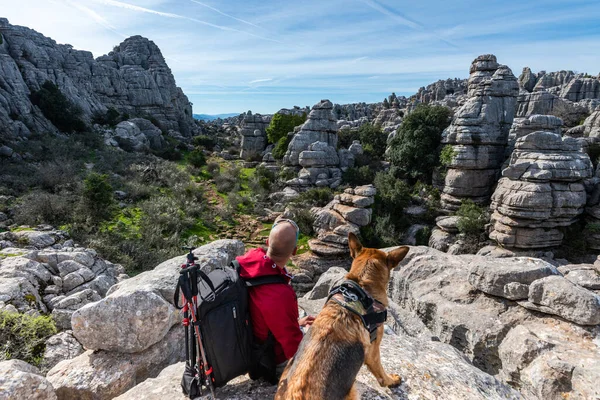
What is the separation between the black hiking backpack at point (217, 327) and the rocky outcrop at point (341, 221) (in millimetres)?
14643

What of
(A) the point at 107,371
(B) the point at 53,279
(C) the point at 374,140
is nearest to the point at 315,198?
(C) the point at 374,140

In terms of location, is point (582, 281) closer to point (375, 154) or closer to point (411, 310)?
point (411, 310)

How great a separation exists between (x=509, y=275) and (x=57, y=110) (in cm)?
4082

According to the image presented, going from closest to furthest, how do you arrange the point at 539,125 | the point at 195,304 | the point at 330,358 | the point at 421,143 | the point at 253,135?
the point at 330,358, the point at 195,304, the point at 539,125, the point at 421,143, the point at 253,135

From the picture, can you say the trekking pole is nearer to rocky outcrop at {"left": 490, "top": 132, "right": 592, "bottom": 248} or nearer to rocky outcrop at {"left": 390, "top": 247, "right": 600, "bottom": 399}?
rocky outcrop at {"left": 390, "top": 247, "right": 600, "bottom": 399}

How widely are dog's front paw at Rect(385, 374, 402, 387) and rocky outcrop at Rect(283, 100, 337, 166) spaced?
90.2ft

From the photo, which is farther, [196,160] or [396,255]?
[196,160]

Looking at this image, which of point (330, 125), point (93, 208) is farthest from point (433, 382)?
point (330, 125)

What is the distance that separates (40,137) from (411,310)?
33.5m

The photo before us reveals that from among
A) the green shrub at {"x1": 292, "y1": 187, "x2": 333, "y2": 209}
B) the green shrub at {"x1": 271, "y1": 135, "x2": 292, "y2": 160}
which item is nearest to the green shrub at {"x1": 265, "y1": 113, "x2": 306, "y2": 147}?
the green shrub at {"x1": 271, "y1": 135, "x2": 292, "y2": 160}

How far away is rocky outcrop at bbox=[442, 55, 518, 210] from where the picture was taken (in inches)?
848

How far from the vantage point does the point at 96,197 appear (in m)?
15.5

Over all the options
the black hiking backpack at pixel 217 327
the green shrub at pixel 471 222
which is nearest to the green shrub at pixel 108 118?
the green shrub at pixel 471 222

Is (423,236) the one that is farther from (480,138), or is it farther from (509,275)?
(509,275)
